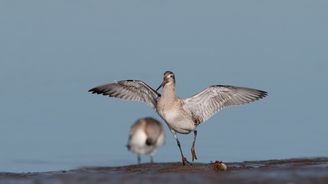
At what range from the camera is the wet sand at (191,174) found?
36.4 ft

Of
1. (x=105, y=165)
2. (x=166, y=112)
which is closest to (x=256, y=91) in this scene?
(x=166, y=112)

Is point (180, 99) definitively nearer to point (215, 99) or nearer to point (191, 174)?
point (215, 99)

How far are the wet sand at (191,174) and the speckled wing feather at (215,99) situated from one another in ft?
6.84

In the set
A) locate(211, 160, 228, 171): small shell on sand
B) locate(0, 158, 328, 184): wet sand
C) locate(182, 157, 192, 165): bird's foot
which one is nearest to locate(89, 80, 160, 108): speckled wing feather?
locate(182, 157, 192, 165): bird's foot

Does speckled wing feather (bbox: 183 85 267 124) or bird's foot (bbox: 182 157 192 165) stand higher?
speckled wing feather (bbox: 183 85 267 124)

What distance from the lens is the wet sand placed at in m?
11.1

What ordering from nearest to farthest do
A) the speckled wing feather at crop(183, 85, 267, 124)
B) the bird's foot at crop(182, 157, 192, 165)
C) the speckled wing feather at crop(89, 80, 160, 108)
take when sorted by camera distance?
the bird's foot at crop(182, 157, 192, 165) → the speckled wing feather at crop(183, 85, 267, 124) → the speckled wing feather at crop(89, 80, 160, 108)

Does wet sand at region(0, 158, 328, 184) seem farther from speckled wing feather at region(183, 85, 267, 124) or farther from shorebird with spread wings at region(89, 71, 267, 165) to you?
speckled wing feather at region(183, 85, 267, 124)

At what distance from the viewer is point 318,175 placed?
11.2 m

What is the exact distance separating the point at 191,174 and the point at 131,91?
4.01 metres

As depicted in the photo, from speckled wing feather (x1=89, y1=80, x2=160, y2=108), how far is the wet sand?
7.62ft

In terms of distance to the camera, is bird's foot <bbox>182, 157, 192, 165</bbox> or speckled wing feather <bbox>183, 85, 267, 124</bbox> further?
speckled wing feather <bbox>183, 85, 267, 124</bbox>

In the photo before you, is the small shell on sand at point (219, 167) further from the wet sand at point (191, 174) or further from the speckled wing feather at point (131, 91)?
the speckled wing feather at point (131, 91)

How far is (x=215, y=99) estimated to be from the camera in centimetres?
1527
